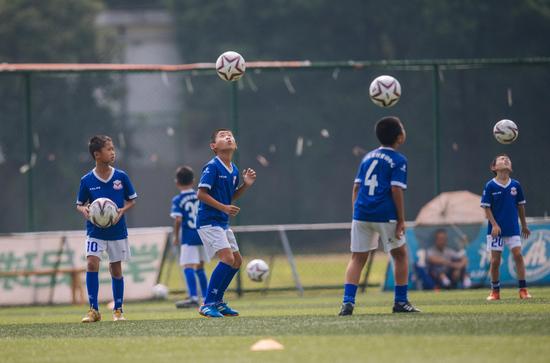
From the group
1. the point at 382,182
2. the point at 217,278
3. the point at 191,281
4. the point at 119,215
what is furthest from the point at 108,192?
the point at 191,281

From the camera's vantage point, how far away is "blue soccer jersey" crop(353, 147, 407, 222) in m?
11.8

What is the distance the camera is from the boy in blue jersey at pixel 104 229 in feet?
42.1

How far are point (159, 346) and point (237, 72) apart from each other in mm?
6445

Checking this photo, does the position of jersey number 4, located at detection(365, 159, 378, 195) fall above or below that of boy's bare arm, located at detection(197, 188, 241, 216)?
above

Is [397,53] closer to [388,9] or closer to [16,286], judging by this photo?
[388,9]

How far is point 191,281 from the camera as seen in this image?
1681 cm

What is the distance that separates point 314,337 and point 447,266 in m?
9.39

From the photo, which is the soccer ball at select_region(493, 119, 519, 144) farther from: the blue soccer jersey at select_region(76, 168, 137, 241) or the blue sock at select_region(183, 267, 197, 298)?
the blue soccer jersey at select_region(76, 168, 137, 241)


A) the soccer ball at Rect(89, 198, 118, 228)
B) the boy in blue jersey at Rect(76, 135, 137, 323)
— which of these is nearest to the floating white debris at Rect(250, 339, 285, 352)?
the soccer ball at Rect(89, 198, 118, 228)

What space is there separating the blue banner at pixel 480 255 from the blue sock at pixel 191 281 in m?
3.47

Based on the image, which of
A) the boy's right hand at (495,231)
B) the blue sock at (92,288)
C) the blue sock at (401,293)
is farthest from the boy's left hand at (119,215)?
the boy's right hand at (495,231)

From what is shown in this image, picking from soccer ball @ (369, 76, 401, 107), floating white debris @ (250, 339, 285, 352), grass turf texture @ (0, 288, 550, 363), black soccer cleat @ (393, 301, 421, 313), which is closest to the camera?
grass turf texture @ (0, 288, 550, 363)

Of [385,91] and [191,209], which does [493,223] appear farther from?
[191,209]

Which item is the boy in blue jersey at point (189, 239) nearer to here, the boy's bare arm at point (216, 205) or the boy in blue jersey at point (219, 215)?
the boy in blue jersey at point (219, 215)
